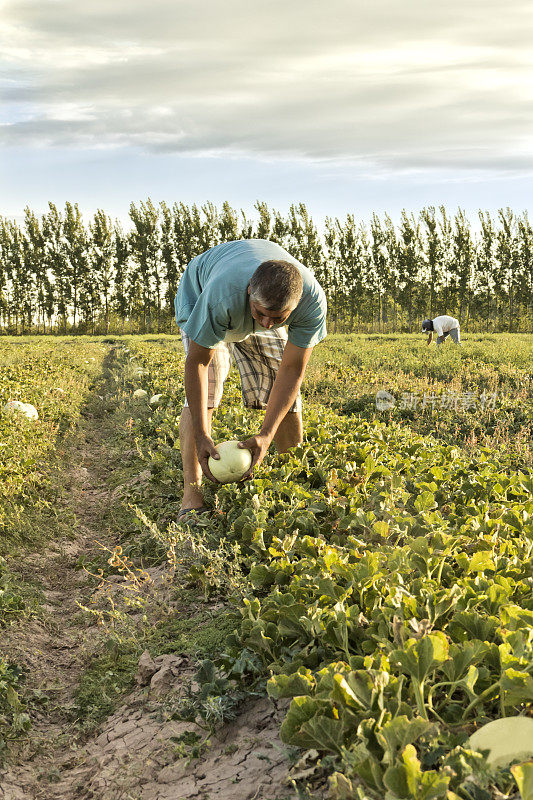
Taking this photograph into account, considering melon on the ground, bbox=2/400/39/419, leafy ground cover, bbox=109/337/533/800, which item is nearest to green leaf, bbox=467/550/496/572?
leafy ground cover, bbox=109/337/533/800

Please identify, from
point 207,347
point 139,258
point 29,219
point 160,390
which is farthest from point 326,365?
point 29,219

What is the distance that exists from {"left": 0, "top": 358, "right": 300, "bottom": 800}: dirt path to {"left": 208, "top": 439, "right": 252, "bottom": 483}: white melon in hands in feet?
3.58

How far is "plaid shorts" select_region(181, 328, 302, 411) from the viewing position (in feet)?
14.2

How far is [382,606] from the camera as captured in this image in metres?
2.31

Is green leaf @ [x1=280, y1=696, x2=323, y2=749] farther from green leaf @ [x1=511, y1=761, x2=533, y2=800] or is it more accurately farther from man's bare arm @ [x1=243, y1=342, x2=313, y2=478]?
man's bare arm @ [x1=243, y1=342, x2=313, y2=478]

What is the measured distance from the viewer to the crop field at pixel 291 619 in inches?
73.4

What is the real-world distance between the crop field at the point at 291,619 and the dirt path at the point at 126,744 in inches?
0.4

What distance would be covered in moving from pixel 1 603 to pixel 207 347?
1.79 metres

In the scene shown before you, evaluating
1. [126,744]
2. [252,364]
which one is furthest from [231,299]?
[126,744]

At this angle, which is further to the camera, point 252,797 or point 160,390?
point 160,390

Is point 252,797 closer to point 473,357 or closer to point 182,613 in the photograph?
point 182,613

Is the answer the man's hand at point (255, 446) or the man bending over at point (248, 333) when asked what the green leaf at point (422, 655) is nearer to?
the man bending over at point (248, 333)

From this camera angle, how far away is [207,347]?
3570 millimetres

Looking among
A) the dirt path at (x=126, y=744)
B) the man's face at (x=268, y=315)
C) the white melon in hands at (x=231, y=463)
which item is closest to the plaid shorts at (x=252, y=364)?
the white melon in hands at (x=231, y=463)
